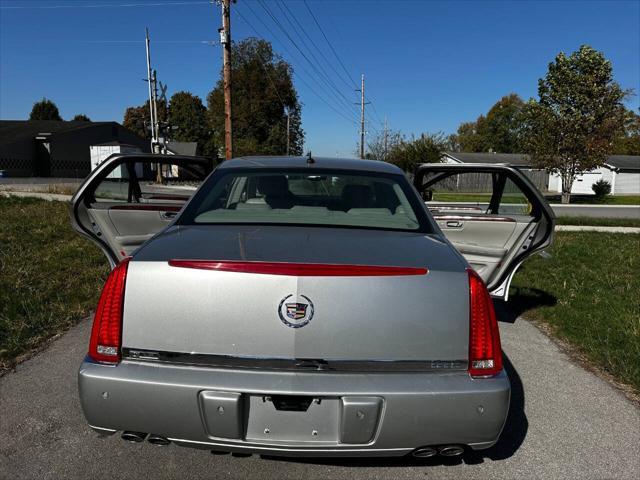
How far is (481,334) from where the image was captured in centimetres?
200

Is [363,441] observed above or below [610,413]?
above

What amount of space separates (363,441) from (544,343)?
3203 mm

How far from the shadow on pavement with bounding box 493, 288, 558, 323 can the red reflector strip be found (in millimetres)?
3743

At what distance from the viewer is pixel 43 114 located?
7669 centimetres

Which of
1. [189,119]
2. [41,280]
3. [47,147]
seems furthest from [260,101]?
[41,280]

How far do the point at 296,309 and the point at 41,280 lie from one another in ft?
17.1

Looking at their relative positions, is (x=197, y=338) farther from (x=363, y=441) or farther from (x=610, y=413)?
(x=610, y=413)

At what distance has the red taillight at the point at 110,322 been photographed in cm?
197

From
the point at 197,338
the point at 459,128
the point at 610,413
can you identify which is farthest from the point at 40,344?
the point at 459,128

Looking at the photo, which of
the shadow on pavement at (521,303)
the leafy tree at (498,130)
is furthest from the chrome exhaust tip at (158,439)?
the leafy tree at (498,130)

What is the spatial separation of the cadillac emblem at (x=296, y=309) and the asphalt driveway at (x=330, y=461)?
101 centimetres

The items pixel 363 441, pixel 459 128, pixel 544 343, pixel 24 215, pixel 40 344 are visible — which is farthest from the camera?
pixel 459 128

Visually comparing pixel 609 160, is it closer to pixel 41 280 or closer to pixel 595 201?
pixel 595 201

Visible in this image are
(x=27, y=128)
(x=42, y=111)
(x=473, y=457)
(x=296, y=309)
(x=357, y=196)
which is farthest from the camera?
(x=42, y=111)
